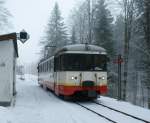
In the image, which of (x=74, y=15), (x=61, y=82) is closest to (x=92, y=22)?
(x=74, y=15)

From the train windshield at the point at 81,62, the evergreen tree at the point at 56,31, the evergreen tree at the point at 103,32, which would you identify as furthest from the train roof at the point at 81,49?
the evergreen tree at the point at 56,31

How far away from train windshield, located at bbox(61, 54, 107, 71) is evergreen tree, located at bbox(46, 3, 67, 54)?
39150 millimetres

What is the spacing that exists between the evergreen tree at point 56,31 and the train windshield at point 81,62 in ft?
128

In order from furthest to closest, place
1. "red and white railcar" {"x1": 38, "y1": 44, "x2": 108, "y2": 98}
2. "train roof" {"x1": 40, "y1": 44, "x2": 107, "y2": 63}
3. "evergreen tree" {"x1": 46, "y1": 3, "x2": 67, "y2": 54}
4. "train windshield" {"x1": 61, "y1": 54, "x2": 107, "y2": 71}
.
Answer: "evergreen tree" {"x1": 46, "y1": 3, "x2": 67, "y2": 54} → "train roof" {"x1": 40, "y1": 44, "x2": 107, "y2": 63} → "train windshield" {"x1": 61, "y1": 54, "x2": 107, "y2": 71} → "red and white railcar" {"x1": 38, "y1": 44, "x2": 108, "y2": 98}

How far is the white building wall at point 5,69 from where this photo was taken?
695 inches

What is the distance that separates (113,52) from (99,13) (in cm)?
479

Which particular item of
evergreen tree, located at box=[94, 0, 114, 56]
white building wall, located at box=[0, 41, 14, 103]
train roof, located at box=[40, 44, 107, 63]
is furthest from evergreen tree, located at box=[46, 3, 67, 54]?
white building wall, located at box=[0, 41, 14, 103]

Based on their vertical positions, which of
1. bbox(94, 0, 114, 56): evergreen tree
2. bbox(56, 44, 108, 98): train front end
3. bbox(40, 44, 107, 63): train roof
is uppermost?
bbox(94, 0, 114, 56): evergreen tree

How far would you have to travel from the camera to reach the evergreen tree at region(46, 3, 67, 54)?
6054 cm

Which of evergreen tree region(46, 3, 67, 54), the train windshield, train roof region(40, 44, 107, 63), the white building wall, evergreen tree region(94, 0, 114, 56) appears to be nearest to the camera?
the white building wall

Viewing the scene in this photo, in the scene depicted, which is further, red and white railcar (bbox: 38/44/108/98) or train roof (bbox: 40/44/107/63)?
train roof (bbox: 40/44/107/63)

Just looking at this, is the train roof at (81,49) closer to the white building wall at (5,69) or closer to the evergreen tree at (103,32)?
the white building wall at (5,69)

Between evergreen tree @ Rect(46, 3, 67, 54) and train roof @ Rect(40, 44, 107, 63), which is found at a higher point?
evergreen tree @ Rect(46, 3, 67, 54)

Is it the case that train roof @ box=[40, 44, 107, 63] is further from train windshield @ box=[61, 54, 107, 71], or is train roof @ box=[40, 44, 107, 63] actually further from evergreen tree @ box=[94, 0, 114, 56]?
evergreen tree @ box=[94, 0, 114, 56]
